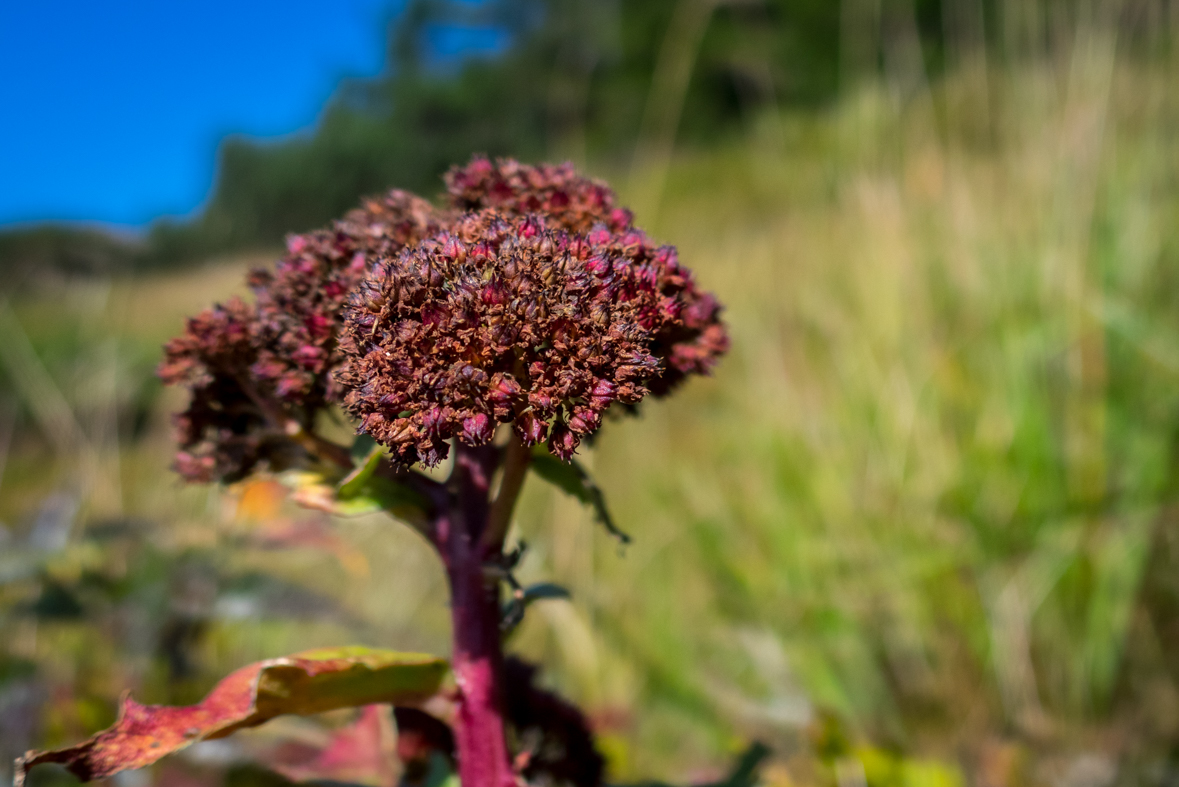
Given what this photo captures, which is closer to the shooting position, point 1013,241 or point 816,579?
point 816,579

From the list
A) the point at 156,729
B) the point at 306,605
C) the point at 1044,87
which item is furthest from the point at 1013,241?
the point at 156,729

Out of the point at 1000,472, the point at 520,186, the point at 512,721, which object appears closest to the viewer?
the point at 520,186

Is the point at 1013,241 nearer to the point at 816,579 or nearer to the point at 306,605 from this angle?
the point at 816,579

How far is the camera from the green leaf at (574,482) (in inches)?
33.9

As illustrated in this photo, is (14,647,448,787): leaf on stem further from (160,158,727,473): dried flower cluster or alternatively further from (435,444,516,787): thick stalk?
(160,158,727,473): dried flower cluster

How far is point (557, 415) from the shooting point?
0.66 meters

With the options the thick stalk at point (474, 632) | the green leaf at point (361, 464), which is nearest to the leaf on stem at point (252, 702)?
the thick stalk at point (474, 632)

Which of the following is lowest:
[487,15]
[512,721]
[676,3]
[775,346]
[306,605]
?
[512,721]

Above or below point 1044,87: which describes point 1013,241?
below

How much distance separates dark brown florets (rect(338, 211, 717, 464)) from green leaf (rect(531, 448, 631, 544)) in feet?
0.69

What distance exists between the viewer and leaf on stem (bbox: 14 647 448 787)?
27.8 inches

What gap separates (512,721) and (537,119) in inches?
803

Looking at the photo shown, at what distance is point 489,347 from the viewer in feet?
2.09

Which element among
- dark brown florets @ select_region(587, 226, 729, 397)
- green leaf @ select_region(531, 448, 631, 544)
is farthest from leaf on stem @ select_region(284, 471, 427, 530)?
dark brown florets @ select_region(587, 226, 729, 397)
